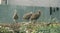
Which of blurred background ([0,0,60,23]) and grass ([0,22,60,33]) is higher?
blurred background ([0,0,60,23])

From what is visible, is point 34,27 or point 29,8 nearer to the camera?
point 34,27

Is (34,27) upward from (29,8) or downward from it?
downward

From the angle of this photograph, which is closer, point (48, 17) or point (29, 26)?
point (29, 26)

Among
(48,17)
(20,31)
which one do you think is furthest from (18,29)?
(48,17)

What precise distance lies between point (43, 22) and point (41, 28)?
19 centimetres

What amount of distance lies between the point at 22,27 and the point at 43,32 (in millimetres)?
261

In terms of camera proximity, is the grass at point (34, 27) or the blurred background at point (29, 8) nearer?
the grass at point (34, 27)

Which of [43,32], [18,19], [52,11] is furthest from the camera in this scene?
[52,11]

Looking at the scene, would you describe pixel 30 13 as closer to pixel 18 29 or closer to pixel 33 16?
pixel 33 16

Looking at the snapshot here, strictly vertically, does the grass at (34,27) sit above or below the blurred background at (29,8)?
below

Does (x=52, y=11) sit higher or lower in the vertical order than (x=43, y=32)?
higher

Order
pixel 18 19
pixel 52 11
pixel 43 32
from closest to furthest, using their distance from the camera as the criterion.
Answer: pixel 43 32 → pixel 18 19 → pixel 52 11

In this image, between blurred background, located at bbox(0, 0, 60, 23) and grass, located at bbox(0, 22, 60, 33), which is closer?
grass, located at bbox(0, 22, 60, 33)

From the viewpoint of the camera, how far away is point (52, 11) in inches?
106
